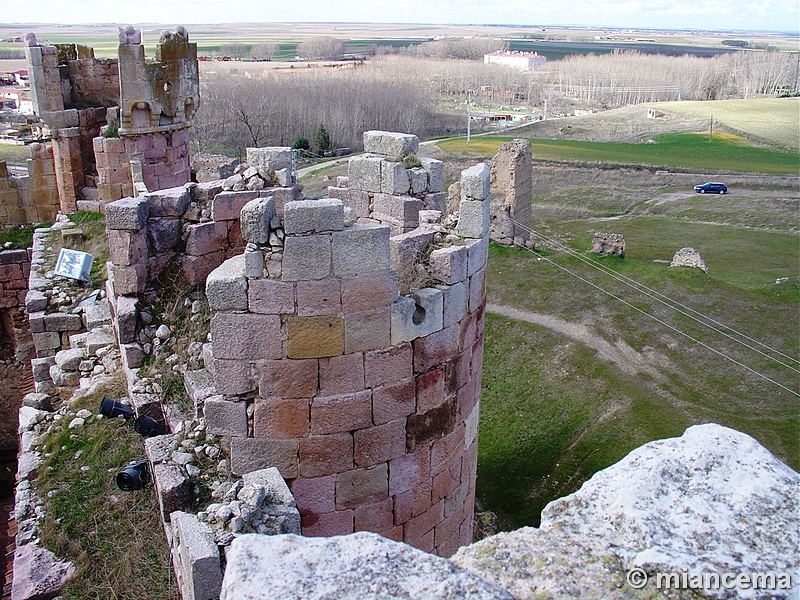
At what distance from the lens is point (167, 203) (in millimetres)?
9492

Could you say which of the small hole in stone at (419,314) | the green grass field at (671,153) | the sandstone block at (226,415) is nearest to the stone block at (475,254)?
the small hole in stone at (419,314)

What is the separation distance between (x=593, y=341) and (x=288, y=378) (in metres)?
14.7

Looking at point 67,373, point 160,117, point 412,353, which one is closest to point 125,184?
point 160,117

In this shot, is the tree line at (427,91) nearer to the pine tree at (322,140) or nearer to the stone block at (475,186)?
the pine tree at (322,140)

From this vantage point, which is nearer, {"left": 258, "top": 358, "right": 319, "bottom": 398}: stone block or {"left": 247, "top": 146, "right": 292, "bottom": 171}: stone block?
{"left": 258, "top": 358, "right": 319, "bottom": 398}: stone block

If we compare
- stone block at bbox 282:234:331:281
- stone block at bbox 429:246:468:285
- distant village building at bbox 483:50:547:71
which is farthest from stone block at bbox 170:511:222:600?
distant village building at bbox 483:50:547:71

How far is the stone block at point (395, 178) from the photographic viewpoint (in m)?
9.22

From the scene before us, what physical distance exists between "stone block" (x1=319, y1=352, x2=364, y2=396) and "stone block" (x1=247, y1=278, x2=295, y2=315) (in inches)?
23.1

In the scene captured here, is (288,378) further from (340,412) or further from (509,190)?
(509,190)

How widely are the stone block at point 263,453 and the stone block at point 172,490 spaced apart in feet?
1.61

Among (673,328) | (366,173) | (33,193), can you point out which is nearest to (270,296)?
(366,173)

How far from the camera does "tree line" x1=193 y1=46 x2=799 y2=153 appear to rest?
201ft

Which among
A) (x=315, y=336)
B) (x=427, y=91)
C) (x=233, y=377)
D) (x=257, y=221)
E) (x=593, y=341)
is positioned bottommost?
(x=593, y=341)

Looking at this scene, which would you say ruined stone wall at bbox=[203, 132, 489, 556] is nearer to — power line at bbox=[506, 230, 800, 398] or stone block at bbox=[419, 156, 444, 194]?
stone block at bbox=[419, 156, 444, 194]
